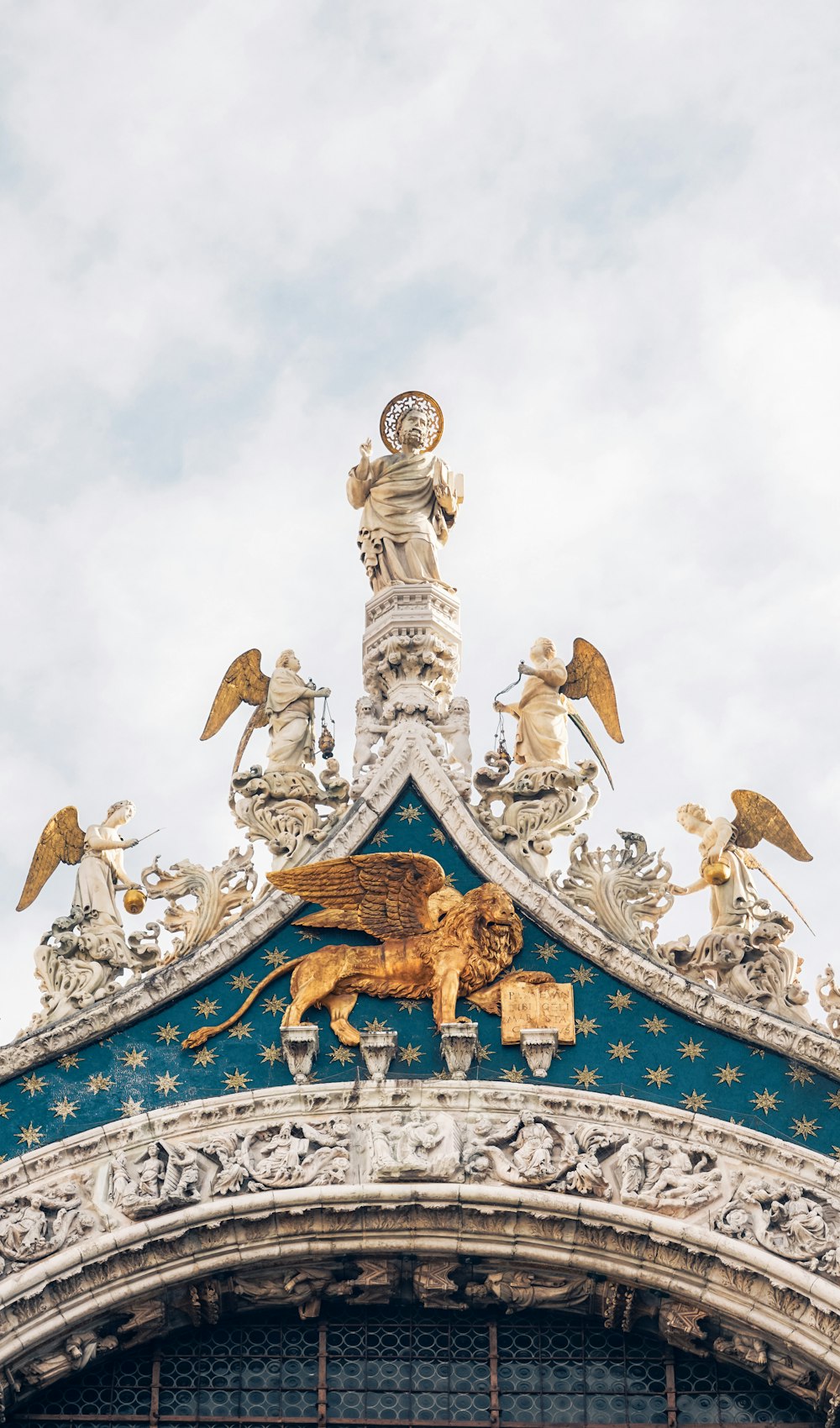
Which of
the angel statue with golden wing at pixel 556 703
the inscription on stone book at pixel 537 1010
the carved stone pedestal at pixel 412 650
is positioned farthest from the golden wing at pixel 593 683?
the inscription on stone book at pixel 537 1010

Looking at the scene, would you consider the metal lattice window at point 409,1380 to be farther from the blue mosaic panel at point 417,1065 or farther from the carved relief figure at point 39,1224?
the blue mosaic panel at point 417,1065

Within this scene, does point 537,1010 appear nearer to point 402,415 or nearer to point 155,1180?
point 155,1180

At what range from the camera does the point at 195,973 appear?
19.9 m

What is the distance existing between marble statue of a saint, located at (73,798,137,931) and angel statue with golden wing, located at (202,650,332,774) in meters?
0.97

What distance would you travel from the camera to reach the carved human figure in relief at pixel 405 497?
22.5 metres

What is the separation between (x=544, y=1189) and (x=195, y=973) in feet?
9.83

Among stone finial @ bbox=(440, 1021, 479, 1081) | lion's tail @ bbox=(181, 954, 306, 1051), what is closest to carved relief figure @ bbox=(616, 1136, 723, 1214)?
stone finial @ bbox=(440, 1021, 479, 1081)

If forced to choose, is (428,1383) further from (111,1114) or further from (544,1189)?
(111,1114)

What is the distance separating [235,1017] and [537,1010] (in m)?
2.07

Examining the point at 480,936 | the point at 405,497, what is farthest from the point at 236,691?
the point at 480,936

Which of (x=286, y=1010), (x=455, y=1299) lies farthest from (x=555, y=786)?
(x=455, y=1299)

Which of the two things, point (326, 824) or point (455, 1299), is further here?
point (326, 824)

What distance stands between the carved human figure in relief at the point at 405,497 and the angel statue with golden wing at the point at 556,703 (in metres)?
1.20

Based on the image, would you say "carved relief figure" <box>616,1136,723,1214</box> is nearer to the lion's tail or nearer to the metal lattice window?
the metal lattice window
